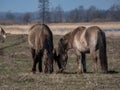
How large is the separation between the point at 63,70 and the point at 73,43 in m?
1.22

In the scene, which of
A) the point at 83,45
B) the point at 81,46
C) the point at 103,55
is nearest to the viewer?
the point at 103,55

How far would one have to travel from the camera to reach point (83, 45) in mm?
17250

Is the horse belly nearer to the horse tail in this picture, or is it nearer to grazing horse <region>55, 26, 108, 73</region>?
grazing horse <region>55, 26, 108, 73</region>

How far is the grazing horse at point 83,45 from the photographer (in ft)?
54.0

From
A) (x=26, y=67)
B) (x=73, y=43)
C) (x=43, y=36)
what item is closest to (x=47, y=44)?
(x=43, y=36)

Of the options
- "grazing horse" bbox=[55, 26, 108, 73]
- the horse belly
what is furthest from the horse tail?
the horse belly

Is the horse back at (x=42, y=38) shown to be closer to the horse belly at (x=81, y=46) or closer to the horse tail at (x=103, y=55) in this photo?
the horse belly at (x=81, y=46)

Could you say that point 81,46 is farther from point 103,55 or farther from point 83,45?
point 103,55

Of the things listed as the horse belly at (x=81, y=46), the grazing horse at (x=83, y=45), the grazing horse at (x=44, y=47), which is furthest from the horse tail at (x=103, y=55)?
the grazing horse at (x=44, y=47)

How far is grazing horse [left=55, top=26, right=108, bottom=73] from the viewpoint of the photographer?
1647 centimetres

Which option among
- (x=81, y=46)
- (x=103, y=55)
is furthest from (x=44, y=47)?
(x=103, y=55)

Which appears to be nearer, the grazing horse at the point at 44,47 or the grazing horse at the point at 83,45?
the grazing horse at the point at 83,45

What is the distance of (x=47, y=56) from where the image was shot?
16906mm

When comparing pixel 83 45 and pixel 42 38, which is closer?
pixel 42 38
